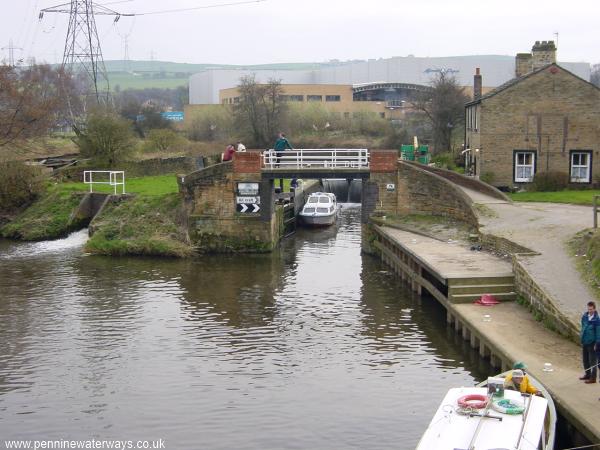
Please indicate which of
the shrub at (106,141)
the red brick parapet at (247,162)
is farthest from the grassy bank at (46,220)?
the red brick parapet at (247,162)

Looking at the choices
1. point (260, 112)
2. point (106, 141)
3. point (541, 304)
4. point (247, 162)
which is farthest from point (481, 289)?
point (260, 112)

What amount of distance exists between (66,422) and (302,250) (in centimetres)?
2282

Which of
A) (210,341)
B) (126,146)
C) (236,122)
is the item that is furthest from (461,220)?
(236,122)

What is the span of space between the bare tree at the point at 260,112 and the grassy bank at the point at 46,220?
1351 inches

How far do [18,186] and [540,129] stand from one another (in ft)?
90.4

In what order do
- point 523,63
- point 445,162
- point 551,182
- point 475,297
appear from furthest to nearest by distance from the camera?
1. point 445,162
2. point 523,63
3. point 551,182
4. point 475,297

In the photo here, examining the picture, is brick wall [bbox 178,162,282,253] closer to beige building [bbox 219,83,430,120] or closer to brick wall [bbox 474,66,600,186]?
brick wall [bbox 474,66,600,186]

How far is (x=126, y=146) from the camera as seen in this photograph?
53.6 metres

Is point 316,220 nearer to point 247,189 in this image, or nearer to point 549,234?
point 247,189

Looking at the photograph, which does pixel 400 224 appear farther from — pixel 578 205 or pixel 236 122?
pixel 236 122

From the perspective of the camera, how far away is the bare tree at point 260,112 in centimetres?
7869

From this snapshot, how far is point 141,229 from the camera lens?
38375 millimetres

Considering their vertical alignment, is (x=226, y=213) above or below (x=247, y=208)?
below

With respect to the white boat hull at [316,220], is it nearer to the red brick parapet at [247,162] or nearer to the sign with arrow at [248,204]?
the sign with arrow at [248,204]
